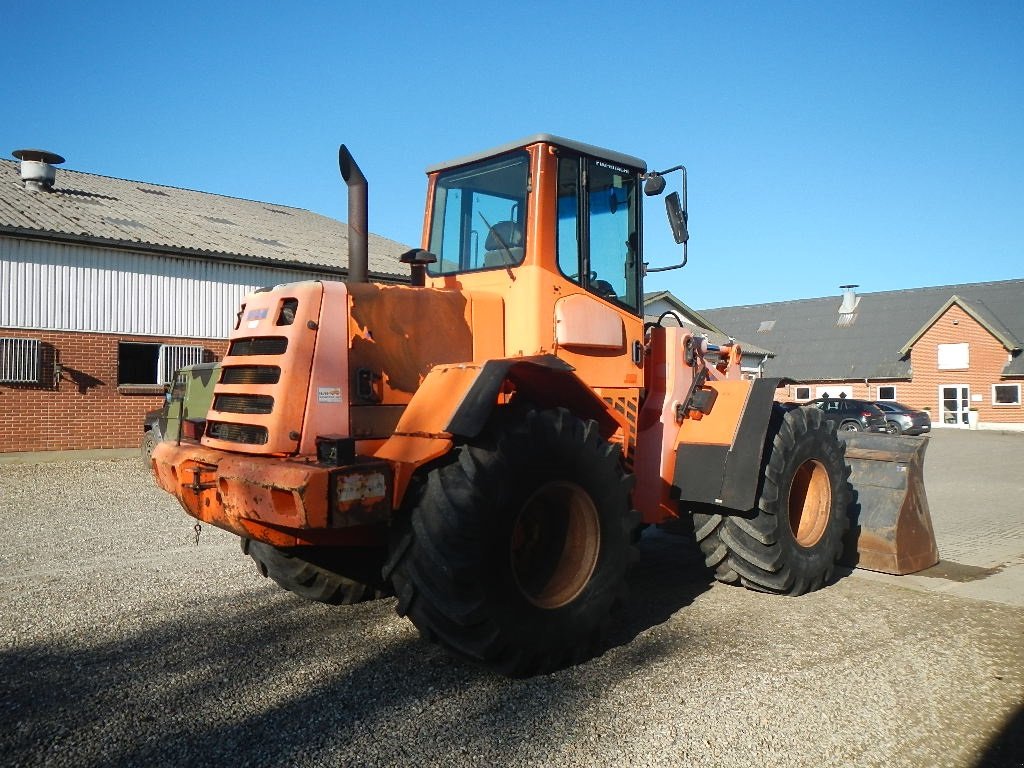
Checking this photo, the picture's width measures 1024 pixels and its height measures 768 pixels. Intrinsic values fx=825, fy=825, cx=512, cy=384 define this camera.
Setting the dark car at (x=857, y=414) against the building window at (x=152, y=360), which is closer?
the building window at (x=152, y=360)

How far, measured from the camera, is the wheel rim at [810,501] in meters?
6.19

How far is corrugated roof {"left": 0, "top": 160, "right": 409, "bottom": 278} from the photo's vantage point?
1555 centimetres

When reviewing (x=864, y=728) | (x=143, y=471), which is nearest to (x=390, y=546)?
(x=864, y=728)

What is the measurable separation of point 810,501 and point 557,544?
2.66m

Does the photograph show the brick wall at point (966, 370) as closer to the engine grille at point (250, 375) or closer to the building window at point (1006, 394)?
the building window at point (1006, 394)

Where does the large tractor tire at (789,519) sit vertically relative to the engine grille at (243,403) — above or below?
below

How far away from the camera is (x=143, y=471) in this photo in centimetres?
1387

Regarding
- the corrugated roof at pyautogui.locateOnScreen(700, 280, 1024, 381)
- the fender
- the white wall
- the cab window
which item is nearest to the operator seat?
the cab window

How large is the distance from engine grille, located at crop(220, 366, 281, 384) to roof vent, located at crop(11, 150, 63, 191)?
15.7 meters

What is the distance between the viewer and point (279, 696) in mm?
3916

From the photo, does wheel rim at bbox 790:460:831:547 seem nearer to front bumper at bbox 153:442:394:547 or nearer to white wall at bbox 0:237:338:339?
front bumper at bbox 153:442:394:547

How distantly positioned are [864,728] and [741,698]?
54 cm

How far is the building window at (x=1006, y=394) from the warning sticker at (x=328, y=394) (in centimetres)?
4032

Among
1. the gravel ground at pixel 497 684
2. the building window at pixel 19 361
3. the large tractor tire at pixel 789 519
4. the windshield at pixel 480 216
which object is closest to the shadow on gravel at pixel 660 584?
the gravel ground at pixel 497 684
